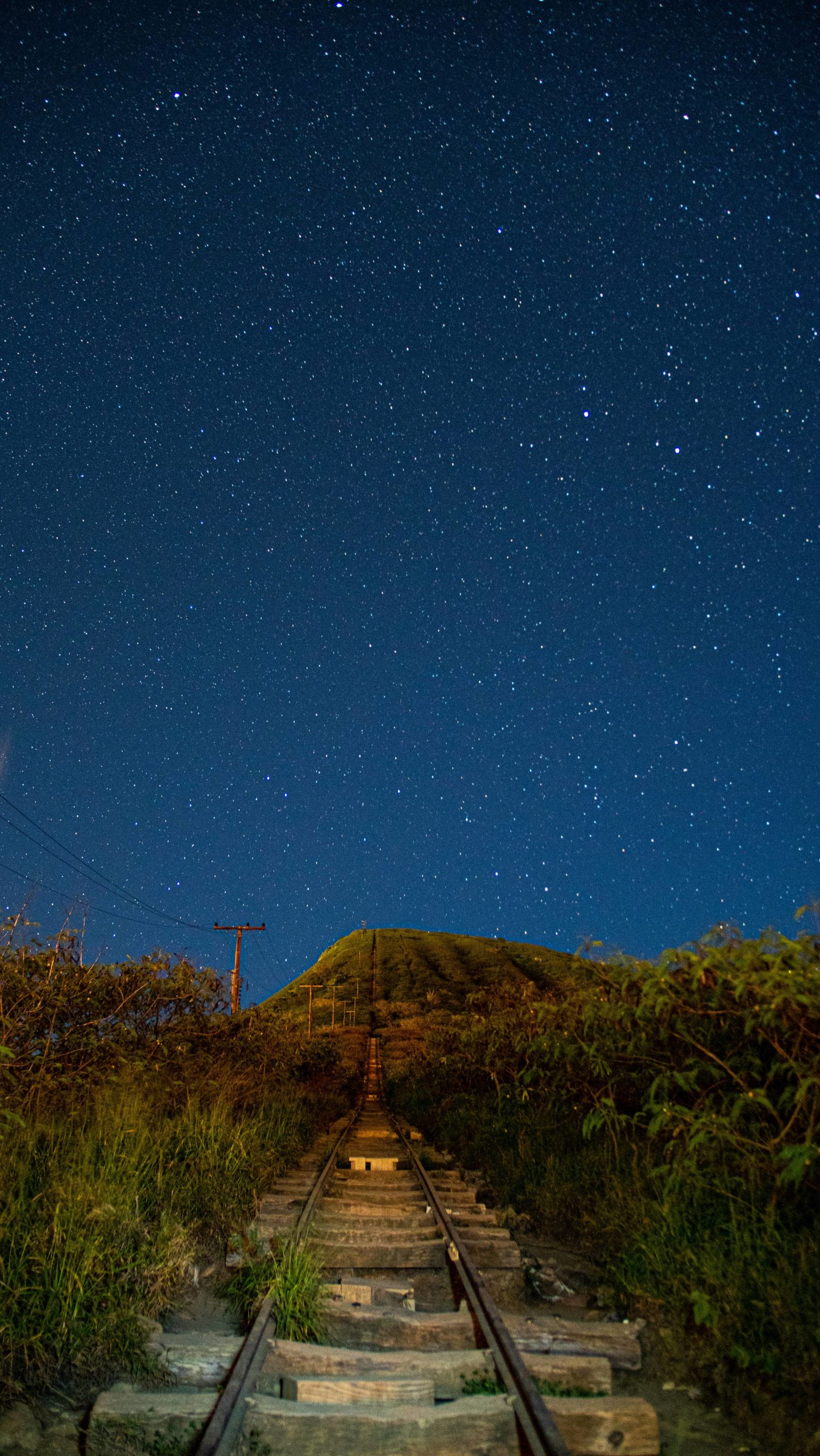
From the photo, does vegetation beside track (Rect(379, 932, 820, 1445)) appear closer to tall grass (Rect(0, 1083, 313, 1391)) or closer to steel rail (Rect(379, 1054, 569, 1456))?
steel rail (Rect(379, 1054, 569, 1456))

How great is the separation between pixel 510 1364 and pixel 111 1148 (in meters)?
3.46

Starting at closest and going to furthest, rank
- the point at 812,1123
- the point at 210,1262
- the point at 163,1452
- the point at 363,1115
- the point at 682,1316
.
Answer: the point at 163,1452
the point at 812,1123
the point at 682,1316
the point at 210,1262
the point at 363,1115

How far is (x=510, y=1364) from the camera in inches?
147

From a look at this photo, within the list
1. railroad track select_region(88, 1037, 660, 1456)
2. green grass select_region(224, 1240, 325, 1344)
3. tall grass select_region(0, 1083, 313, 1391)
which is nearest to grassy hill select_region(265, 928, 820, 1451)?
railroad track select_region(88, 1037, 660, 1456)

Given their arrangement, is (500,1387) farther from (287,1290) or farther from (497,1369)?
(287,1290)

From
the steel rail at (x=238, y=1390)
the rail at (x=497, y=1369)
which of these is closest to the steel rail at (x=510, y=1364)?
the rail at (x=497, y=1369)

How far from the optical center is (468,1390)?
3691 millimetres

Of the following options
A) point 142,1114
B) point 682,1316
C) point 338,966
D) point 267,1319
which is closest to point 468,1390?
point 267,1319

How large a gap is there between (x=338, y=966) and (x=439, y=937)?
2720 centimetres

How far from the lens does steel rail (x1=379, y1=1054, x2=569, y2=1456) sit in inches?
120

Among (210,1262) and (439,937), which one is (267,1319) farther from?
(439,937)

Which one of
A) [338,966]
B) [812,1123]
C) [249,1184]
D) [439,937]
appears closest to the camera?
[812,1123]

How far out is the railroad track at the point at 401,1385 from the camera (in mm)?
3227

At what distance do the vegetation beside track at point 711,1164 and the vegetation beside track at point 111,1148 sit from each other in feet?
9.77
